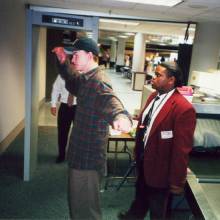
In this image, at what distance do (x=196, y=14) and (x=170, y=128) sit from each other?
12.2ft

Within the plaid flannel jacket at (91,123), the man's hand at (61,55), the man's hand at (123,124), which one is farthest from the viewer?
the man's hand at (61,55)

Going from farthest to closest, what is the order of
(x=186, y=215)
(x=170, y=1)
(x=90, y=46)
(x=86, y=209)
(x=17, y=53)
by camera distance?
(x=17, y=53)
(x=170, y=1)
(x=186, y=215)
(x=86, y=209)
(x=90, y=46)

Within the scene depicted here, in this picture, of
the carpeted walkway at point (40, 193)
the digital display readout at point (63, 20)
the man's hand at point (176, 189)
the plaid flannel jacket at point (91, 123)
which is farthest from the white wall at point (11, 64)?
the man's hand at point (176, 189)

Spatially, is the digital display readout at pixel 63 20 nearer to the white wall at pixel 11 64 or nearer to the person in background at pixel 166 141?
the white wall at pixel 11 64

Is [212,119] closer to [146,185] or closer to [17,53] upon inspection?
[146,185]

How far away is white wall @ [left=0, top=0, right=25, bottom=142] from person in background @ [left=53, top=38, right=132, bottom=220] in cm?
236

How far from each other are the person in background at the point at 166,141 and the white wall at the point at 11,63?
2.69 m

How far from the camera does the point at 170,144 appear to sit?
5.89ft

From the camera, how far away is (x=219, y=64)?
20.7ft

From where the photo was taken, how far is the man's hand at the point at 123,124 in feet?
4.36

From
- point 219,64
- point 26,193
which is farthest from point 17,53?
point 219,64

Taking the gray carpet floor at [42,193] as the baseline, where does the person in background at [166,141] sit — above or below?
above

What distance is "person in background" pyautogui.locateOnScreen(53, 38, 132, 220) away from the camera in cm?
164

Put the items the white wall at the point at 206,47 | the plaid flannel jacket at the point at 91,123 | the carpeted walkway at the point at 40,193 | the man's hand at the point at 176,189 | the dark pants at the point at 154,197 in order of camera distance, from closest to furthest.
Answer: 1. the plaid flannel jacket at the point at 91,123
2. the man's hand at the point at 176,189
3. the dark pants at the point at 154,197
4. the carpeted walkway at the point at 40,193
5. the white wall at the point at 206,47
